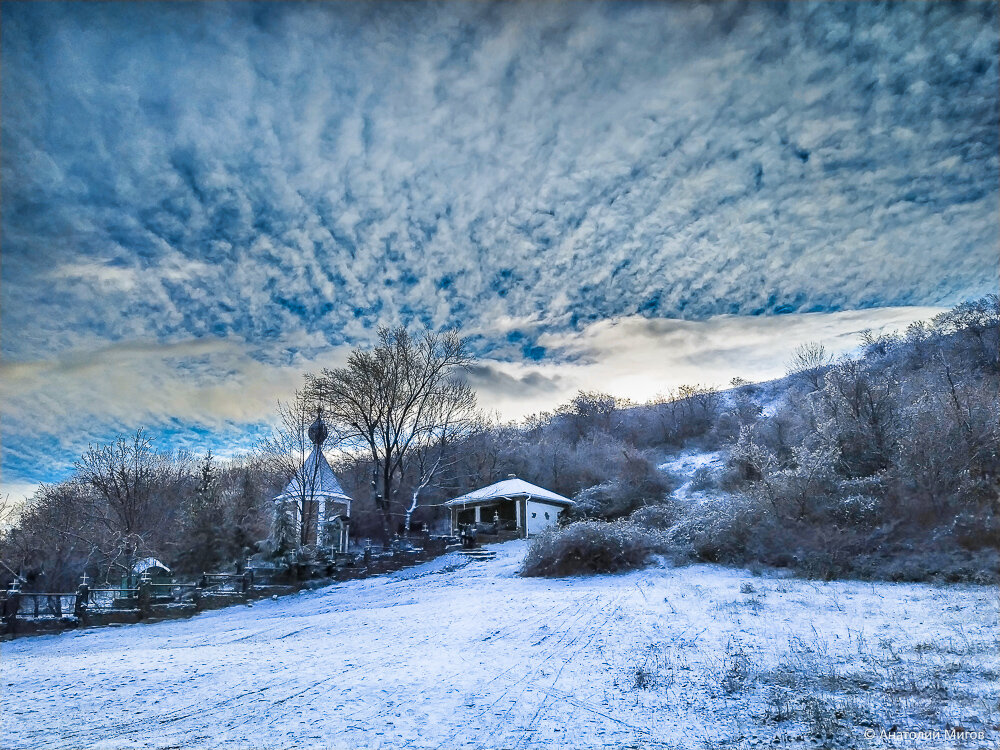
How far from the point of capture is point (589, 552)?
16.6 meters

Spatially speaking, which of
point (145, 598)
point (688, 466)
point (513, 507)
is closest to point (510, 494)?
point (513, 507)

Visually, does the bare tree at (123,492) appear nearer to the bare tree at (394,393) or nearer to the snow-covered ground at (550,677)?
the bare tree at (394,393)

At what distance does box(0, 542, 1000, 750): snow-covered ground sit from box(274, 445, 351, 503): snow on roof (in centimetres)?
1469

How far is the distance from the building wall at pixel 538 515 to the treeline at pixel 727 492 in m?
2.06

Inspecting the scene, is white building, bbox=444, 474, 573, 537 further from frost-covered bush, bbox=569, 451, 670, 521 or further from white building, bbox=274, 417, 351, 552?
white building, bbox=274, 417, 351, 552

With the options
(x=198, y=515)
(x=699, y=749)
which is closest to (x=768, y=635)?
(x=699, y=749)

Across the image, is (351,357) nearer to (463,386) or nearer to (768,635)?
(463,386)

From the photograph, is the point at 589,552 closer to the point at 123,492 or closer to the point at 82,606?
the point at 82,606

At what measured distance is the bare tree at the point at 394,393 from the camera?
31016 mm

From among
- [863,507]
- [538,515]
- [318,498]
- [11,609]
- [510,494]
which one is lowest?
[11,609]

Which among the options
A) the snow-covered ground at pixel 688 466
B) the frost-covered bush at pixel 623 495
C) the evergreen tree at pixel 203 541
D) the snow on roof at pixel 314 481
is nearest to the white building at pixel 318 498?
the snow on roof at pixel 314 481

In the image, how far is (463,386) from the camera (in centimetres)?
3369

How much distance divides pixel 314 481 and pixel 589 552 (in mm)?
14262

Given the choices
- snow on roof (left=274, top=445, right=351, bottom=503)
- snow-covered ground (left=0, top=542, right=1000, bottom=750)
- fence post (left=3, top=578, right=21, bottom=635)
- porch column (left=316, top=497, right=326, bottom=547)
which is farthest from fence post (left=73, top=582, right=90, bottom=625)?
porch column (left=316, top=497, right=326, bottom=547)
